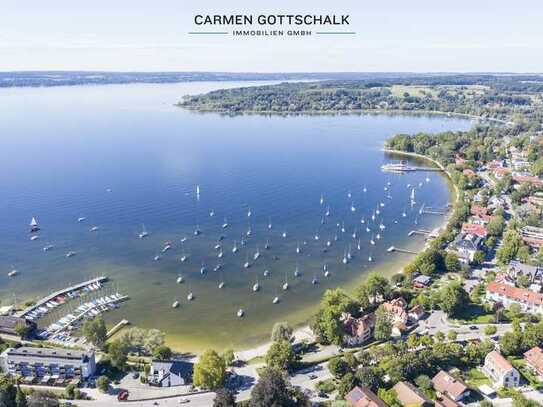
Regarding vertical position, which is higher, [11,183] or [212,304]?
[11,183]

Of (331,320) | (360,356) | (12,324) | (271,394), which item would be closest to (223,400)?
(271,394)

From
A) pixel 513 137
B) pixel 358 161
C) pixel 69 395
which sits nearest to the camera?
pixel 69 395

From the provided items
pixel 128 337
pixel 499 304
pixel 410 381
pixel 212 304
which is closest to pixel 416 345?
pixel 410 381

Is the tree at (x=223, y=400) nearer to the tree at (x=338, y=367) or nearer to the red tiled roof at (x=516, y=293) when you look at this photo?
the tree at (x=338, y=367)

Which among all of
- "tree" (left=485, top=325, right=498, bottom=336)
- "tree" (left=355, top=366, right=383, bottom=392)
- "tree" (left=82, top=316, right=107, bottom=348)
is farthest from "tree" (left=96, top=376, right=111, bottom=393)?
"tree" (left=485, top=325, right=498, bottom=336)

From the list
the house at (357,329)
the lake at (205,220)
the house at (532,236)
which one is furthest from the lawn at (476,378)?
the house at (532,236)

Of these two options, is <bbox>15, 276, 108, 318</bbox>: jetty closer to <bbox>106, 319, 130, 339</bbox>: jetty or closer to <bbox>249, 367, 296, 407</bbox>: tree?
<bbox>106, 319, 130, 339</bbox>: jetty

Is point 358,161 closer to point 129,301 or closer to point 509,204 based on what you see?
point 509,204
